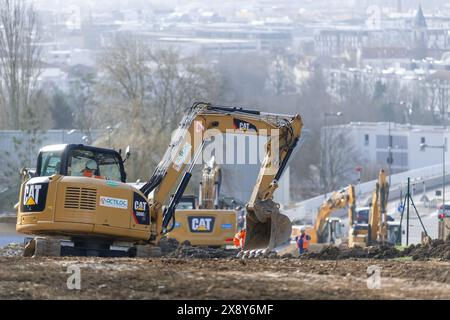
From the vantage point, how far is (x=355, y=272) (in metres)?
22.5

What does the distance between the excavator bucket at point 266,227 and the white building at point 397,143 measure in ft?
328

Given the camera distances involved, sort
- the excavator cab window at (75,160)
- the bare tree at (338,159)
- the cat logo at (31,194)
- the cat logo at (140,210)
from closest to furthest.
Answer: the cat logo at (31,194) < the cat logo at (140,210) < the excavator cab window at (75,160) < the bare tree at (338,159)

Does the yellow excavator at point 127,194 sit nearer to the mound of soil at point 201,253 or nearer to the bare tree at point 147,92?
the mound of soil at point 201,253

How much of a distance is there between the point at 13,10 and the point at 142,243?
60.7 metres

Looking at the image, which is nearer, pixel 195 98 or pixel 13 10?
pixel 195 98

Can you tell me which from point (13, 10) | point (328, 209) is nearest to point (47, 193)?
point (328, 209)

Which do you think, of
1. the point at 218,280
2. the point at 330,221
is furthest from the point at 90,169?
the point at 330,221

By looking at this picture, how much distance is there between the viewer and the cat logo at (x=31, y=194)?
28.5 metres

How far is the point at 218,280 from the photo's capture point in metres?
20.9

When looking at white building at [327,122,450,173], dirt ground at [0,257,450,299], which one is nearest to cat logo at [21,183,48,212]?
dirt ground at [0,257,450,299]

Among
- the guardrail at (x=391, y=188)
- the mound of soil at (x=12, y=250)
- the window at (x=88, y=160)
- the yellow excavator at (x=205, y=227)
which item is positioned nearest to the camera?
the window at (x=88, y=160)

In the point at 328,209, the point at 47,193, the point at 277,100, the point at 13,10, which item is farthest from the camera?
the point at 277,100

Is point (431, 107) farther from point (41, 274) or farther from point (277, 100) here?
point (41, 274)

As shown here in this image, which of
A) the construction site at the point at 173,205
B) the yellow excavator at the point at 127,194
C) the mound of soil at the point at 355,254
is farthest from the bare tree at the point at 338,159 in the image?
the yellow excavator at the point at 127,194
